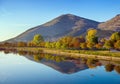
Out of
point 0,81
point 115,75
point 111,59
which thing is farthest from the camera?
point 111,59

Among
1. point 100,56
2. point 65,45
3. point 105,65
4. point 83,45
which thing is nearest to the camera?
point 105,65

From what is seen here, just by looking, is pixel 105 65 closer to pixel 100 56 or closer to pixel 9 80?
pixel 100 56

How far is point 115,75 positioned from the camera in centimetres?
4912

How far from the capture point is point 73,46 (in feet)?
431

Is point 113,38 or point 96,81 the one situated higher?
point 113,38

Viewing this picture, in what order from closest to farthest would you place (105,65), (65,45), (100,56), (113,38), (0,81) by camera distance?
(0,81) → (105,65) → (100,56) → (113,38) → (65,45)

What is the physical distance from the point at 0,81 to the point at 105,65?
96.8 ft

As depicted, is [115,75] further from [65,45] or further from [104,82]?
[65,45]

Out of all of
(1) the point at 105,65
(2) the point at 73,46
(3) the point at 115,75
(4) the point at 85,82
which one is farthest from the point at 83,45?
(4) the point at 85,82

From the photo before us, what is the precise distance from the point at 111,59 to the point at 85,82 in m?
29.0

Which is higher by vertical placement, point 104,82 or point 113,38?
point 113,38

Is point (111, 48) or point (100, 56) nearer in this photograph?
point (100, 56)

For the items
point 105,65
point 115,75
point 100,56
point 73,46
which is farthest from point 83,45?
point 115,75

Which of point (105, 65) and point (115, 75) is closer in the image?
point (115, 75)
